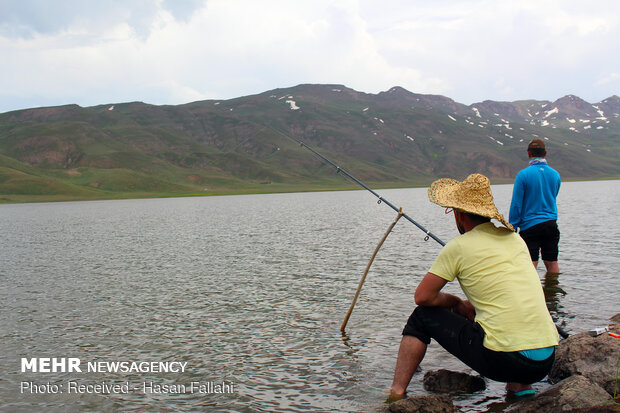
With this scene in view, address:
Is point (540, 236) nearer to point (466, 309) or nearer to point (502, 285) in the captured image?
point (466, 309)

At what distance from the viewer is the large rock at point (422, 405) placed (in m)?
6.39

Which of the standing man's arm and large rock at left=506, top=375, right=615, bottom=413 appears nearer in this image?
large rock at left=506, top=375, right=615, bottom=413

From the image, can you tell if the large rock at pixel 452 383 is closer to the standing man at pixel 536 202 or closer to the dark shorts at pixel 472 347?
the dark shorts at pixel 472 347

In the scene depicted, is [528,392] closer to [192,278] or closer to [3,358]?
[3,358]

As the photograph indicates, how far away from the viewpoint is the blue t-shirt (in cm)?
1079

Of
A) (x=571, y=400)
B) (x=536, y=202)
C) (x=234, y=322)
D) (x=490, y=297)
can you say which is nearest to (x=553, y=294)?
(x=536, y=202)

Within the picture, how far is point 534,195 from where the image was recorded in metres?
11.1

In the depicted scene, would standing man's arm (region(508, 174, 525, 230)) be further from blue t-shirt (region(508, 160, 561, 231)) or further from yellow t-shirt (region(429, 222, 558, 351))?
yellow t-shirt (region(429, 222, 558, 351))

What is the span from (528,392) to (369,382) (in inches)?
95.7

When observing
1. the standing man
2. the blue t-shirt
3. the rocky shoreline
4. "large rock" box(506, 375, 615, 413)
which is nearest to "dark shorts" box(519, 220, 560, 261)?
the standing man

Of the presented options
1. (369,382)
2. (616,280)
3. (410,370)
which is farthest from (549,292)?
(410,370)

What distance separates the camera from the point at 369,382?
819 cm

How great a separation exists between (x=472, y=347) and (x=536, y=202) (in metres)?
6.27

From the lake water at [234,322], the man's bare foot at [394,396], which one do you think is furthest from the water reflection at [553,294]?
the man's bare foot at [394,396]
